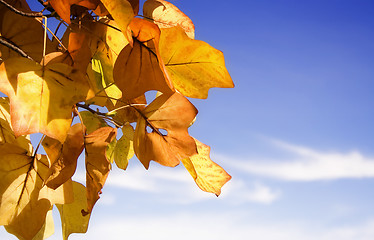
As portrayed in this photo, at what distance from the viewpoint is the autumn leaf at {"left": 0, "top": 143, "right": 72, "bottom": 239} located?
28cm

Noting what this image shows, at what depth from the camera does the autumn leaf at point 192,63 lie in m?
0.26

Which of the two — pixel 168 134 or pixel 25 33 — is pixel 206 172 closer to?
pixel 168 134

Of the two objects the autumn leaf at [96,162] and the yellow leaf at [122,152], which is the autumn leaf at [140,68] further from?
the yellow leaf at [122,152]

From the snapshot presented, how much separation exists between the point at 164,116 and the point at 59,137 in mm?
76

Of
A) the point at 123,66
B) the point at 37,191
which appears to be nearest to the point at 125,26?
the point at 123,66

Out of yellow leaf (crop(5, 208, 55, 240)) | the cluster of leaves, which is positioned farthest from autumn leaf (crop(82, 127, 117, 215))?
yellow leaf (crop(5, 208, 55, 240))

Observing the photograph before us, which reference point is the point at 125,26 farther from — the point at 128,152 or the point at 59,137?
A: the point at 128,152

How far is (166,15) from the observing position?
12.0 inches

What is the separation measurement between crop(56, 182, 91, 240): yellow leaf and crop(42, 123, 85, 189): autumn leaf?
0.09 m

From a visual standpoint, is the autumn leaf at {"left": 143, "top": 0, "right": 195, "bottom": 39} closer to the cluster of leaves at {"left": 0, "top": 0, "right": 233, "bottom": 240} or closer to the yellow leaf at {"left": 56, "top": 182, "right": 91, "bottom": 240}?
the cluster of leaves at {"left": 0, "top": 0, "right": 233, "bottom": 240}

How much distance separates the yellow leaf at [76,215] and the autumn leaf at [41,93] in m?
0.13

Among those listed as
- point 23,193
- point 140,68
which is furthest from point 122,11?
point 23,193

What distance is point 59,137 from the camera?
218 millimetres

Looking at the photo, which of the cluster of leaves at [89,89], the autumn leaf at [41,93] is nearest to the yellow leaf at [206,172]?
the cluster of leaves at [89,89]
